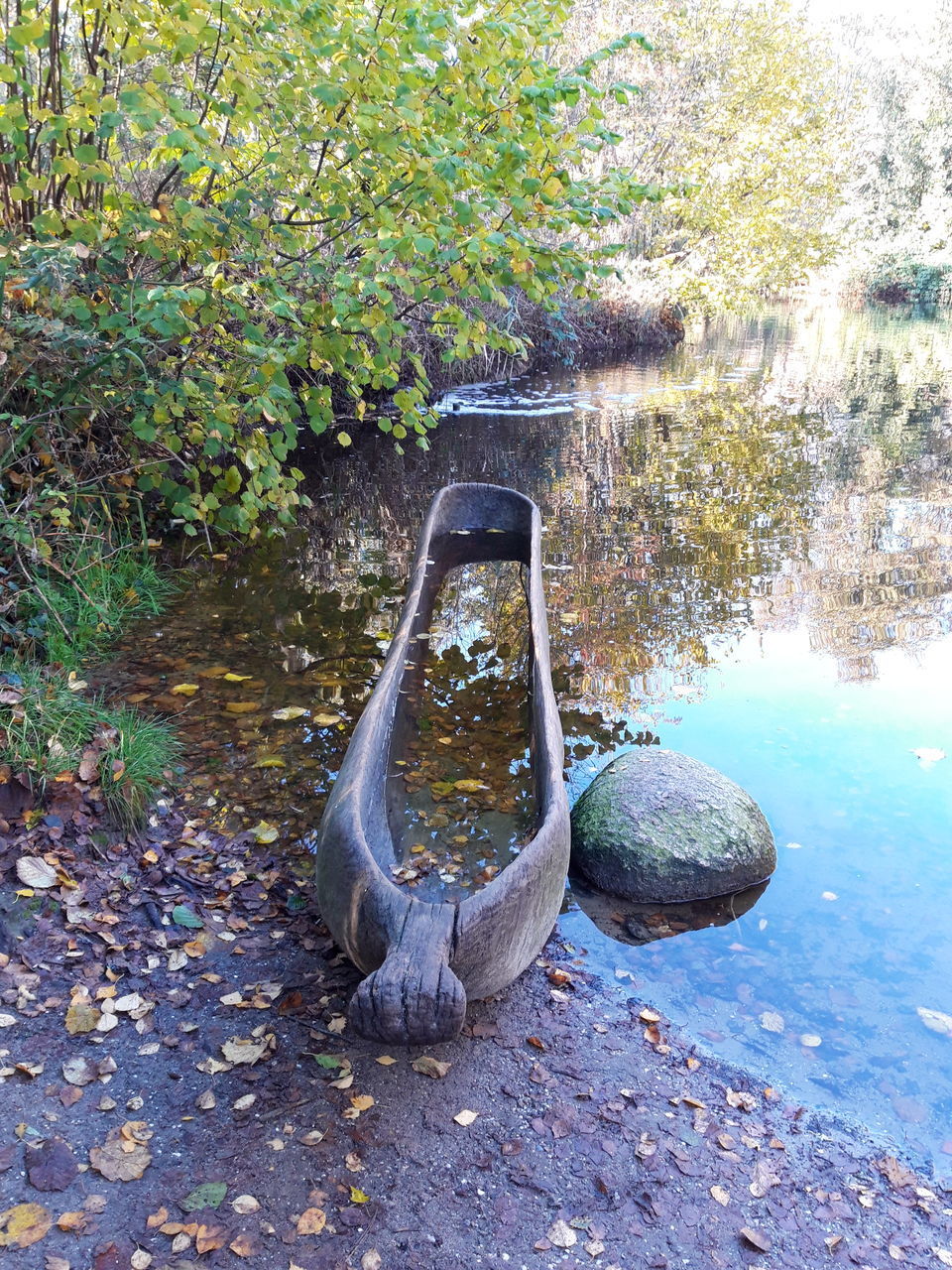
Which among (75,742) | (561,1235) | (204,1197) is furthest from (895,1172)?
(75,742)

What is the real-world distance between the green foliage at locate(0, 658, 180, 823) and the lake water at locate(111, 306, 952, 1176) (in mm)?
312

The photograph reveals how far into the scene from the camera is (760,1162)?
234 centimetres

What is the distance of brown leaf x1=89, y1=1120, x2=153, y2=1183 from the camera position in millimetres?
2117

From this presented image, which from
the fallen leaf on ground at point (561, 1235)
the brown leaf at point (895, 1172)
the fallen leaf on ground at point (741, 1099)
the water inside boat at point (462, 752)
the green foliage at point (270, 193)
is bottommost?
the brown leaf at point (895, 1172)

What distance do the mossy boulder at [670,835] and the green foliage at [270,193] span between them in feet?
7.92

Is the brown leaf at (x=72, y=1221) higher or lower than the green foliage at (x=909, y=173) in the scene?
lower

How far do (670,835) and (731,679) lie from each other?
83.4 inches

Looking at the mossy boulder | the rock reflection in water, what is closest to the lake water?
the rock reflection in water

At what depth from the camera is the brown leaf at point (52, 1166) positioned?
206cm

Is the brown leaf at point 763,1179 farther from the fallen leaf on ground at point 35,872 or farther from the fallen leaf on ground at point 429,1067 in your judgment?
the fallen leaf on ground at point 35,872

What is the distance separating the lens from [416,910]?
92.9 inches

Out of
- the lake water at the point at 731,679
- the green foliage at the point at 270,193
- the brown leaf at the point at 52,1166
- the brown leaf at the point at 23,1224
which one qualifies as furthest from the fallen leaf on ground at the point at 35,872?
the green foliage at the point at 270,193

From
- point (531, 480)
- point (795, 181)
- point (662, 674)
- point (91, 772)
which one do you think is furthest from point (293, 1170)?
point (795, 181)

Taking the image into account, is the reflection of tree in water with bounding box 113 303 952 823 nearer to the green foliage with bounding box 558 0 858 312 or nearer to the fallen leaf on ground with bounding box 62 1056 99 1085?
the fallen leaf on ground with bounding box 62 1056 99 1085
